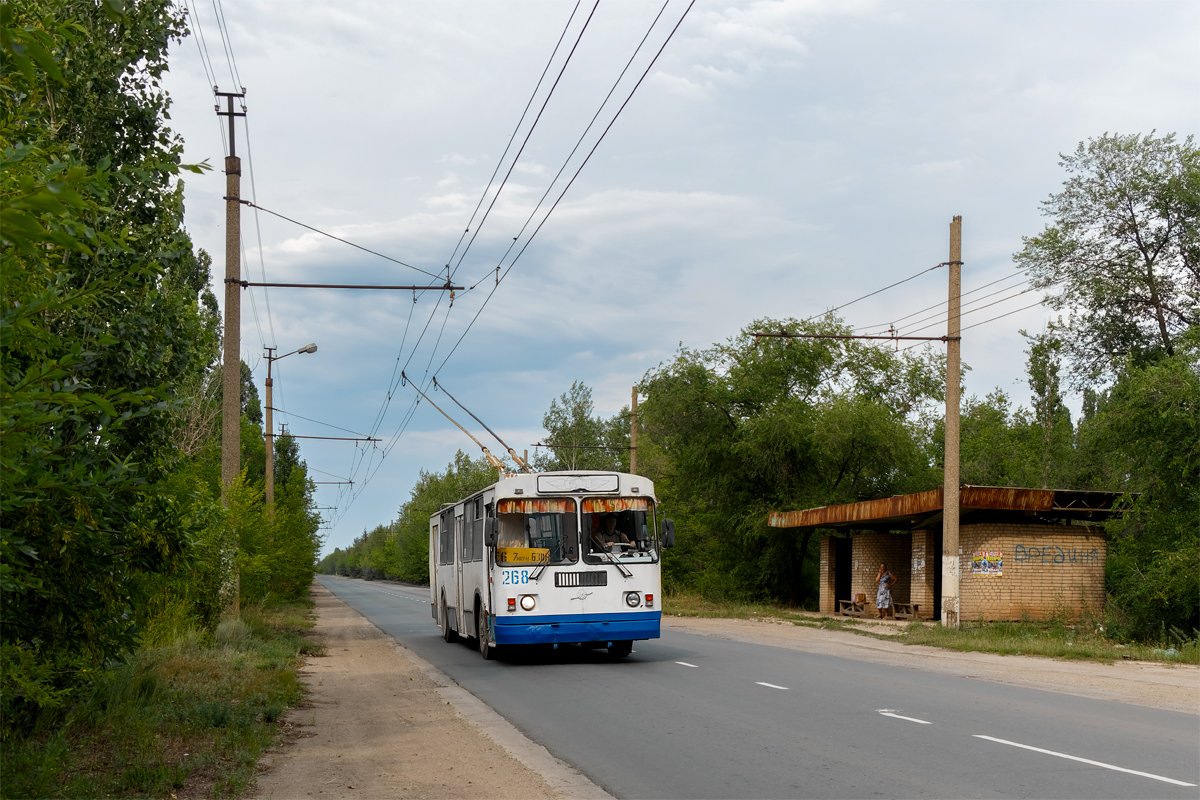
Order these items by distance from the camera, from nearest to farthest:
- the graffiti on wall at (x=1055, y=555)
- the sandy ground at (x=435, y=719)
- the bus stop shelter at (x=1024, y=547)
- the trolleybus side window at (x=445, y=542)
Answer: the sandy ground at (x=435, y=719)
the trolleybus side window at (x=445, y=542)
the bus stop shelter at (x=1024, y=547)
the graffiti on wall at (x=1055, y=555)

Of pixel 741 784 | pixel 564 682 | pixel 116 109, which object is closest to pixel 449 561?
pixel 564 682

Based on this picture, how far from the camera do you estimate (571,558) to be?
17.5 meters

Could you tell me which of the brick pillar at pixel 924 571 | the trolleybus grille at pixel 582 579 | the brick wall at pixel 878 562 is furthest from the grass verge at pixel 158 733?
the brick wall at pixel 878 562

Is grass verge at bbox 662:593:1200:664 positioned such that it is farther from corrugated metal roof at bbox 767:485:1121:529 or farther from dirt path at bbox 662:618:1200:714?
corrugated metal roof at bbox 767:485:1121:529

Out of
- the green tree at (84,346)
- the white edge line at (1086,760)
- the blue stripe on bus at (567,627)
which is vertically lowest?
the blue stripe on bus at (567,627)

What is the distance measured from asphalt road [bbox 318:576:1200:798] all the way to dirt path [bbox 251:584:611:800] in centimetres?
39

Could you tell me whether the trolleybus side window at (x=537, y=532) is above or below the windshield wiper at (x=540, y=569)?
above

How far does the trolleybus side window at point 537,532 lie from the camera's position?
687 inches

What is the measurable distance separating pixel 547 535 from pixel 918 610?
15885 mm

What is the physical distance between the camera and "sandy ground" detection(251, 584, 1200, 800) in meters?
8.08

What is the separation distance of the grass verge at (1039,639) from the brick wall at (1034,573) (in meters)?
0.68

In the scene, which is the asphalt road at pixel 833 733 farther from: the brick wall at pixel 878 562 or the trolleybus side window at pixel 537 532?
the brick wall at pixel 878 562

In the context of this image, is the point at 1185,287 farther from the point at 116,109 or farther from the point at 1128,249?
the point at 116,109

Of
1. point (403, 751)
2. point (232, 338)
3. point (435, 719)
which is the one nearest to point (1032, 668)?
point (435, 719)
